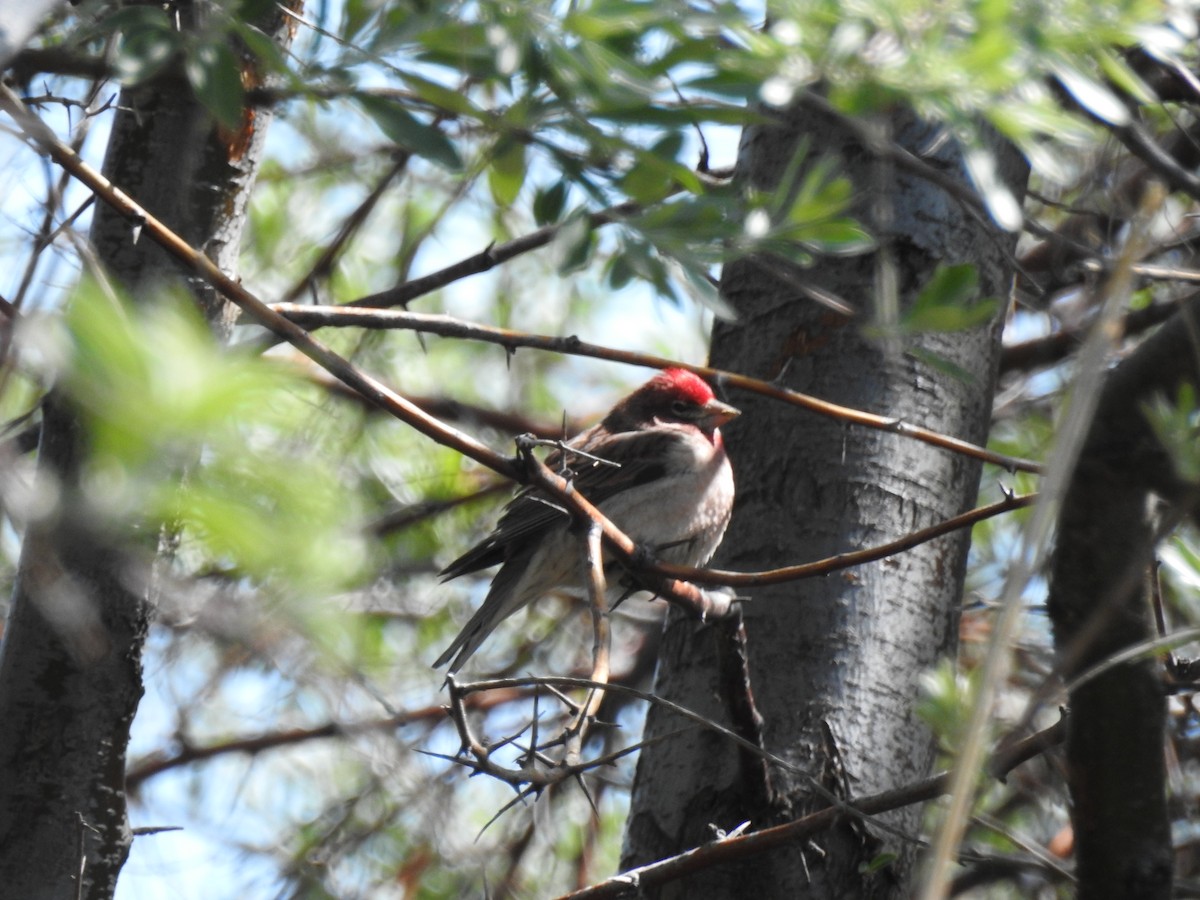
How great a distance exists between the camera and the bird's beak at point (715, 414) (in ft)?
17.4

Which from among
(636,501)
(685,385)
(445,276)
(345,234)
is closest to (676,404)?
(685,385)

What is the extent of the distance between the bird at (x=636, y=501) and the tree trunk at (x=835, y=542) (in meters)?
0.73

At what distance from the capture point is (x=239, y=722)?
5746 millimetres

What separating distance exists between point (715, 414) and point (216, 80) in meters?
3.67

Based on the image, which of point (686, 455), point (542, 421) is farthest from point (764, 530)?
point (542, 421)

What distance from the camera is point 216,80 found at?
1.99 m

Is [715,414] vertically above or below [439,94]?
above

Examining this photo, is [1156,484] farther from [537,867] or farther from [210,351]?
[537,867]

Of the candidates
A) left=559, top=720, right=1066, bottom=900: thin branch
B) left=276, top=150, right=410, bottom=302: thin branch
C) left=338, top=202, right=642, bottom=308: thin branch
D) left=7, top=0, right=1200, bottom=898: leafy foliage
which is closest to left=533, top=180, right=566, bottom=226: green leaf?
left=7, top=0, right=1200, bottom=898: leafy foliage

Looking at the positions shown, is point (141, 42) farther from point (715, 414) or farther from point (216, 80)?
point (715, 414)

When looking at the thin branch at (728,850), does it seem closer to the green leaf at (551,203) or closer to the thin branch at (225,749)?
the green leaf at (551,203)

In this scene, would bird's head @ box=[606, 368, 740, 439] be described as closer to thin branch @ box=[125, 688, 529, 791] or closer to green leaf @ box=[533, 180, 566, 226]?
thin branch @ box=[125, 688, 529, 791]

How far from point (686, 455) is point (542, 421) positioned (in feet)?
2.94

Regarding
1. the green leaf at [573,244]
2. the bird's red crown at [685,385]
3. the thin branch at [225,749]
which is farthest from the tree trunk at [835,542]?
the thin branch at [225,749]
